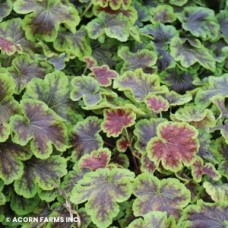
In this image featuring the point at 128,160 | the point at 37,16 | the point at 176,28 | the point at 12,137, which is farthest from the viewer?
the point at 176,28

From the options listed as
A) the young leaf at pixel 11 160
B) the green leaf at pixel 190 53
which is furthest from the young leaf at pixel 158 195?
the green leaf at pixel 190 53

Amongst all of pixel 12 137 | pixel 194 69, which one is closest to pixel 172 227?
pixel 12 137

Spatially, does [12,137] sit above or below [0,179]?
above

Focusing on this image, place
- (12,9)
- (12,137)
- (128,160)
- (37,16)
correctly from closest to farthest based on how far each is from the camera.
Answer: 1. (12,137)
2. (128,160)
3. (37,16)
4. (12,9)

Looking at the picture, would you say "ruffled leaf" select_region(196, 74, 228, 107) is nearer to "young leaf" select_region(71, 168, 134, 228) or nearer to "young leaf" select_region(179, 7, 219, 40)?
"young leaf" select_region(179, 7, 219, 40)

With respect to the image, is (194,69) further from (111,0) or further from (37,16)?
(37,16)

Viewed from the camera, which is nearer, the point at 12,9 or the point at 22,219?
the point at 22,219

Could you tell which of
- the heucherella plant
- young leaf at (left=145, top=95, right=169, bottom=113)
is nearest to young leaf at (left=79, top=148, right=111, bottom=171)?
the heucherella plant
